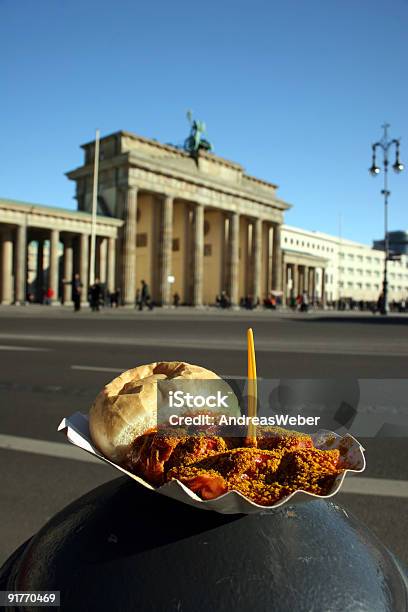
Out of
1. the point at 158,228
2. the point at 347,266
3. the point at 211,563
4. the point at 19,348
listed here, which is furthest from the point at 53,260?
the point at 347,266

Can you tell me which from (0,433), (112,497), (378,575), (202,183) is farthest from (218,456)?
(202,183)

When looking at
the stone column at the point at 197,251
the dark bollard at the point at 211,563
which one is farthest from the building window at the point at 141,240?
the dark bollard at the point at 211,563

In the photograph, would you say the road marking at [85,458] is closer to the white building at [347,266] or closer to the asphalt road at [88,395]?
the asphalt road at [88,395]

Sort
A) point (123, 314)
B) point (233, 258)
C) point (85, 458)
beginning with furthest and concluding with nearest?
point (233, 258) → point (123, 314) → point (85, 458)

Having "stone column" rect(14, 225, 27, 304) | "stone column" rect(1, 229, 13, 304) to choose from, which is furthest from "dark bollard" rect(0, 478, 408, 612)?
"stone column" rect(1, 229, 13, 304)

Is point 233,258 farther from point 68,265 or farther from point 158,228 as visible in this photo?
point 68,265

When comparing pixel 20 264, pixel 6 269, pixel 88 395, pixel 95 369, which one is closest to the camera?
pixel 88 395
